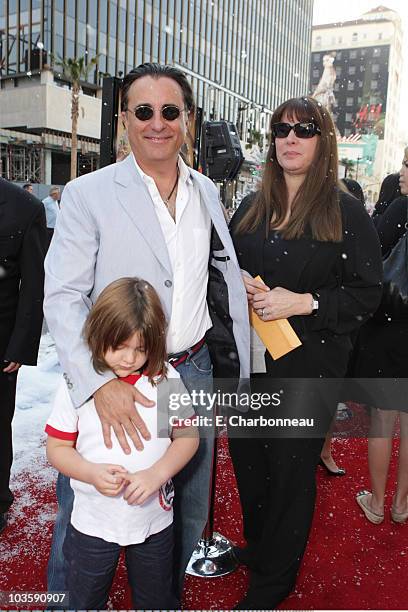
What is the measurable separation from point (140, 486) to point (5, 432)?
1333mm

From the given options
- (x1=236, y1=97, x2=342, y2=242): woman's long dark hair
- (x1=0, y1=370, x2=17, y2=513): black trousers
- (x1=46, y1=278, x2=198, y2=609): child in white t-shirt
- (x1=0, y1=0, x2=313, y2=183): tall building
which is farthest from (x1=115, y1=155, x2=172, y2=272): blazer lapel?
(x1=0, y1=0, x2=313, y2=183): tall building

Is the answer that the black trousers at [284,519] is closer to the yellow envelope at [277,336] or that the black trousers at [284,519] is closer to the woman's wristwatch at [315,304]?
the yellow envelope at [277,336]

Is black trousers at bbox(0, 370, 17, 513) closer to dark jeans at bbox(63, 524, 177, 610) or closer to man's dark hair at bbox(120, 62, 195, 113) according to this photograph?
dark jeans at bbox(63, 524, 177, 610)

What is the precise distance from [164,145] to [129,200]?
23 centimetres

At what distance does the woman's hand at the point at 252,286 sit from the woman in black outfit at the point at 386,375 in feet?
3.24

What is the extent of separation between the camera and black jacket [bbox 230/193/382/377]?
6.40 ft

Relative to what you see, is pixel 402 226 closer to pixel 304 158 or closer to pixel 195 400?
pixel 304 158

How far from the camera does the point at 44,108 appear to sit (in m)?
29.7

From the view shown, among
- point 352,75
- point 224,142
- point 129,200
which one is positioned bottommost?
point 129,200

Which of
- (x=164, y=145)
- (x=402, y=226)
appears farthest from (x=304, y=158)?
(x=402, y=226)

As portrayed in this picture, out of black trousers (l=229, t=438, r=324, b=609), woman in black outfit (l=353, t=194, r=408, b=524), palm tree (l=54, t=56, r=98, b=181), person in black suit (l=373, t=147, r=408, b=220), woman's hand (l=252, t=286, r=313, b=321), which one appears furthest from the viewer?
palm tree (l=54, t=56, r=98, b=181)

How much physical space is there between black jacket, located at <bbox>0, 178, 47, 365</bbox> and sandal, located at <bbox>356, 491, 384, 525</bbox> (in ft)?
6.44

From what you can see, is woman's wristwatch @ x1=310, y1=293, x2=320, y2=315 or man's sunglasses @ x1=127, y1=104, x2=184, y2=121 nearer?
man's sunglasses @ x1=127, y1=104, x2=184, y2=121

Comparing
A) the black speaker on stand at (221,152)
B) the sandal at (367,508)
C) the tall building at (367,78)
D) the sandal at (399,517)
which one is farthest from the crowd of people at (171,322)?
the tall building at (367,78)
